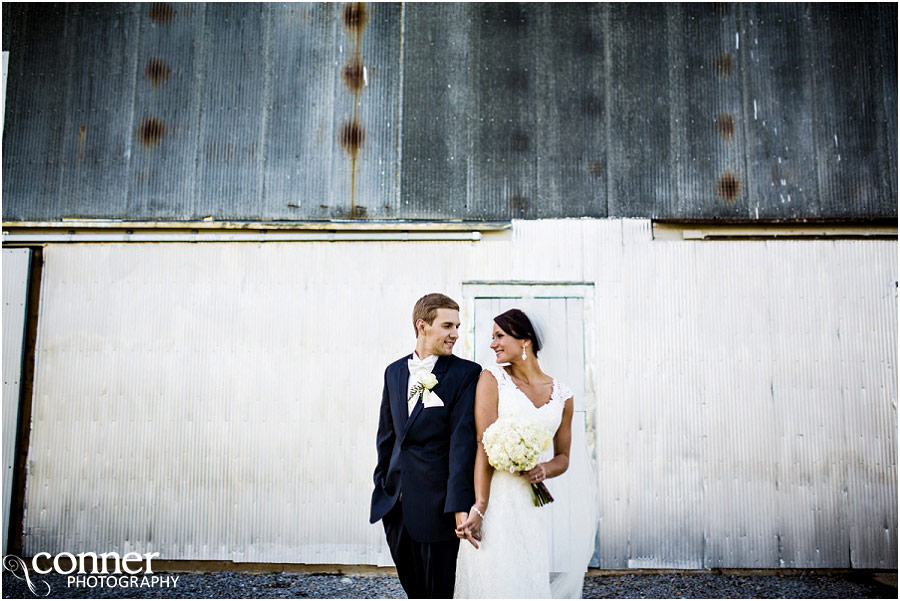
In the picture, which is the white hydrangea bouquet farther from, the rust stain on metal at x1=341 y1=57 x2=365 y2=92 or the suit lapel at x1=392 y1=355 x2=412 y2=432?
the rust stain on metal at x1=341 y1=57 x2=365 y2=92

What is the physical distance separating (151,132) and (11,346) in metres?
2.42

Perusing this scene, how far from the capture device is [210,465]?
6539mm

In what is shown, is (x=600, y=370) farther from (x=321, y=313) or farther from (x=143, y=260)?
(x=143, y=260)

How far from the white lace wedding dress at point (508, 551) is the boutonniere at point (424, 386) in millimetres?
567

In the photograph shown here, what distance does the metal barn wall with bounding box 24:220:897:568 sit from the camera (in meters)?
6.34

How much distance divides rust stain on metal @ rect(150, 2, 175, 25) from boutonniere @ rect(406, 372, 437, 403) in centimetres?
539

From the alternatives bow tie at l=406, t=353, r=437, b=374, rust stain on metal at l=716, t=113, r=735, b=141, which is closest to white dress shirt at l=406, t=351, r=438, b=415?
bow tie at l=406, t=353, r=437, b=374

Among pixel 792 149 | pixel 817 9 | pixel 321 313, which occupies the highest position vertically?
pixel 817 9

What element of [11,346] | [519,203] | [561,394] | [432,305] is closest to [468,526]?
[561,394]

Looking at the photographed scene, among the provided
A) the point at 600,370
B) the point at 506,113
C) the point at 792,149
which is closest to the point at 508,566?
the point at 600,370

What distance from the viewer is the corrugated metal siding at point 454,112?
22.4 feet

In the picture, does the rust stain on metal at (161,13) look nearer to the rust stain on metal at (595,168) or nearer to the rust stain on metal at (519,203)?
the rust stain on metal at (519,203)

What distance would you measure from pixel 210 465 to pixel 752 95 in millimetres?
6236

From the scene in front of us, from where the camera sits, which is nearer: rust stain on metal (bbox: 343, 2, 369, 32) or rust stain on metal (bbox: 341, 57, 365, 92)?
rust stain on metal (bbox: 341, 57, 365, 92)
